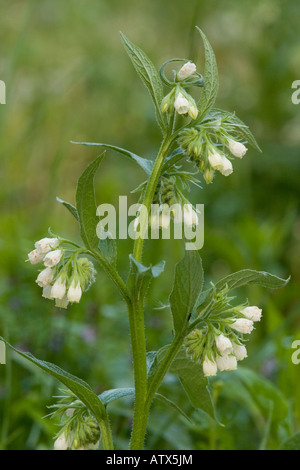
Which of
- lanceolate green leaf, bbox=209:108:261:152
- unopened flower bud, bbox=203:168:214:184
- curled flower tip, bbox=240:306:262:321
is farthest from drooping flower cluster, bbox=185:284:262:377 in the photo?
lanceolate green leaf, bbox=209:108:261:152

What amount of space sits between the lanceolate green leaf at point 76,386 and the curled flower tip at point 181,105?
20.9 inches

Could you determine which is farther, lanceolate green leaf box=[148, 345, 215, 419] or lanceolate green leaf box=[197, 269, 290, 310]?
lanceolate green leaf box=[148, 345, 215, 419]

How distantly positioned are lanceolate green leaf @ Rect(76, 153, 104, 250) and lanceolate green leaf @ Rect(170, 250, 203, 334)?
0.18 metres

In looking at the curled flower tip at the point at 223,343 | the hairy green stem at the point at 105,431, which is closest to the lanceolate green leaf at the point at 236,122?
the curled flower tip at the point at 223,343

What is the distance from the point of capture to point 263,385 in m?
1.82

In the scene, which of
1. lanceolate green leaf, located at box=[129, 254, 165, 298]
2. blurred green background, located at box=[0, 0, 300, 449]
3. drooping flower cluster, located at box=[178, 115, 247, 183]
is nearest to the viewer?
lanceolate green leaf, located at box=[129, 254, 165, 298]

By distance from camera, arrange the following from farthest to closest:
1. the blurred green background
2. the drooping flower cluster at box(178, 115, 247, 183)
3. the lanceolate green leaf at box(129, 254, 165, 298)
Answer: the blurred green background < the drooping flower cluster at box(178, 115, 247, 183) < the lanceolate green leaf at box(129, 254, 165, 298)

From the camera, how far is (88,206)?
1247 millimetres

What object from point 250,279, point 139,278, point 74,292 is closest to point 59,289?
point 74,292

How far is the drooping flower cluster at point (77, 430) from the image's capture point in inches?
51.2

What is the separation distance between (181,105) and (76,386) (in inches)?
22.0

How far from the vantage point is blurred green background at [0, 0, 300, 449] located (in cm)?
206

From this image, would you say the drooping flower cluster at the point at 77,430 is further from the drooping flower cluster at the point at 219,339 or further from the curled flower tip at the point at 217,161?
the curled flower tip at the point at 217,161

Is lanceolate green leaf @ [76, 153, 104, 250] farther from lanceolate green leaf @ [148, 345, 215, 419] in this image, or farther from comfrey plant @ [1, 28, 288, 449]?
lanceolate green leaf @ [148, 345, 215, 419]
